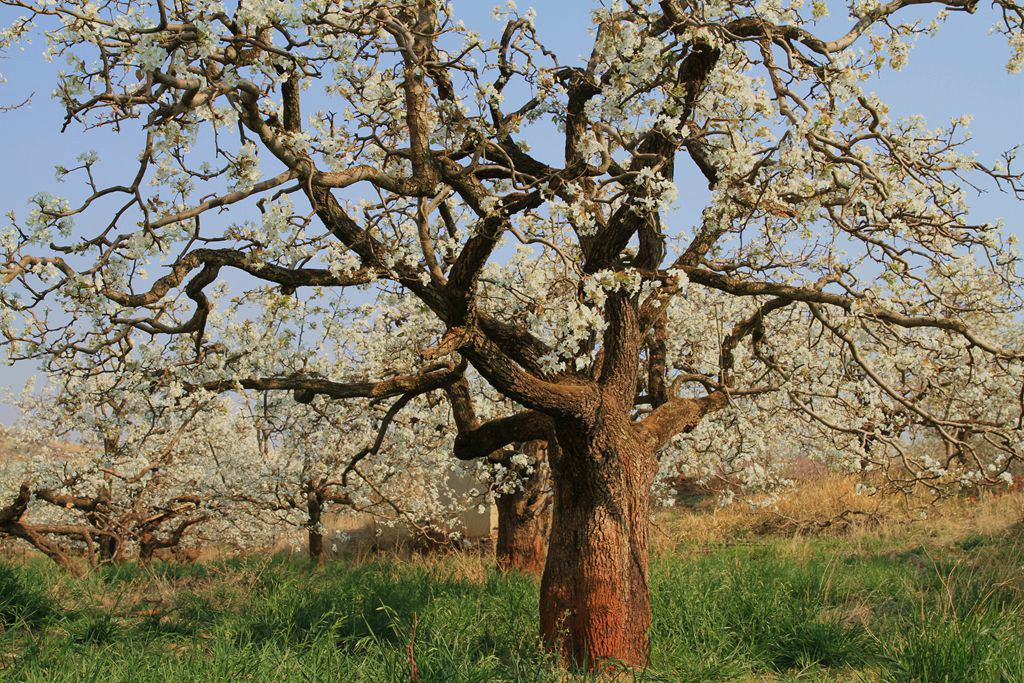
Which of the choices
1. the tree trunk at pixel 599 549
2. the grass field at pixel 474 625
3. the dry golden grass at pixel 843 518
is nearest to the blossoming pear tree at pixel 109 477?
the grass field at pixel 474 625

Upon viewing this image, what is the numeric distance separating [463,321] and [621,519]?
2.37 metres

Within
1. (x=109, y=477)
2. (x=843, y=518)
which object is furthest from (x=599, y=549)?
(x=843, y=518)

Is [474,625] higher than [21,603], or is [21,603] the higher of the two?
[21,603]

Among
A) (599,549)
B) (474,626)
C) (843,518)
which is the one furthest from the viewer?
(843,518)

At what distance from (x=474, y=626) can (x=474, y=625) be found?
43mm

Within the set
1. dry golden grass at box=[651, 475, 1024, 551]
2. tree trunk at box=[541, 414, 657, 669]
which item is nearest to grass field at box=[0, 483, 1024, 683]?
tree trunk at box=[541, 414, 657, 669]

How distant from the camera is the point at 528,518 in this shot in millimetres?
12789

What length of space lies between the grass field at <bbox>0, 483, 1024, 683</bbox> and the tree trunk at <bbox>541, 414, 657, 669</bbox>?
372mm

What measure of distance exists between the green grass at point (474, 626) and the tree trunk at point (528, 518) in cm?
130

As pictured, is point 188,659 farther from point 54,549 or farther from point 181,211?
point 54,549

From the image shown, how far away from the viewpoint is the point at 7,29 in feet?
20.3

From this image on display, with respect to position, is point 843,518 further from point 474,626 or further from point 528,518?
point 474,626

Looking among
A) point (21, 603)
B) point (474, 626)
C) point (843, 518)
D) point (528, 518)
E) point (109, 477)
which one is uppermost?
point (109, 477)

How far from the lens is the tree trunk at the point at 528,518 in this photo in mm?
12539
